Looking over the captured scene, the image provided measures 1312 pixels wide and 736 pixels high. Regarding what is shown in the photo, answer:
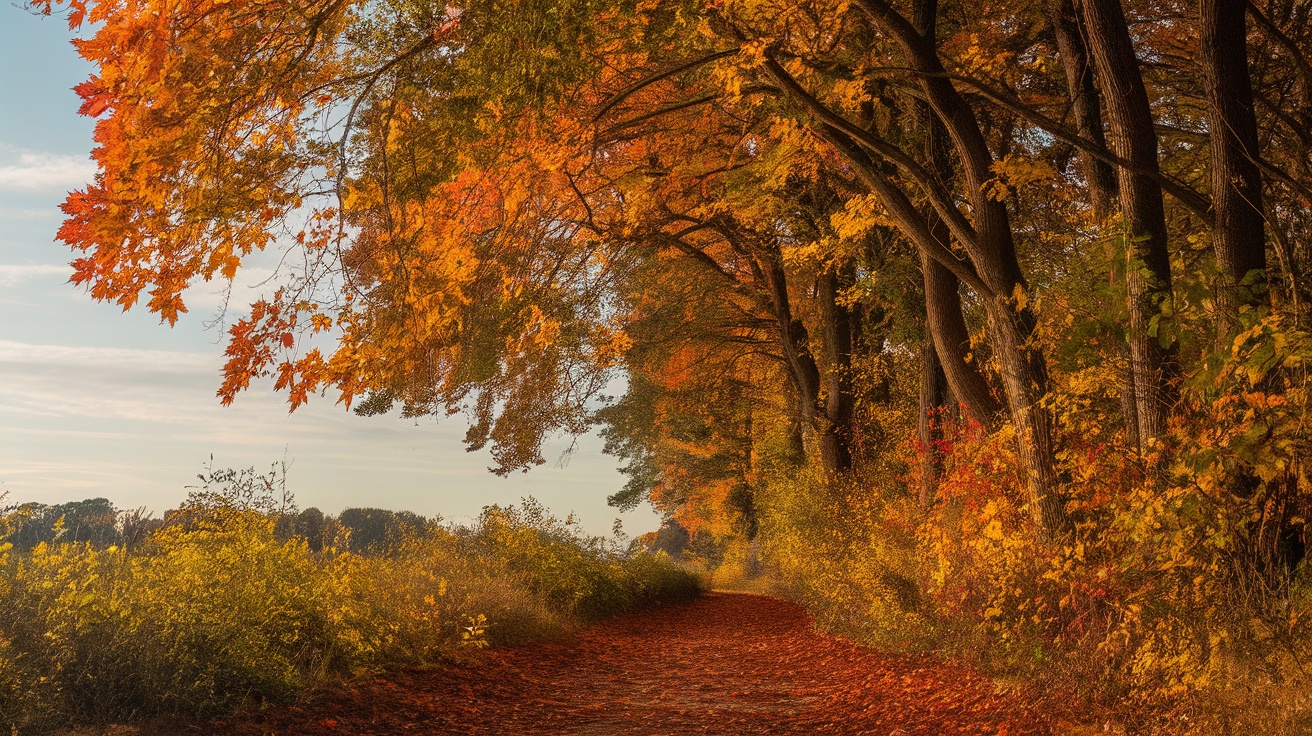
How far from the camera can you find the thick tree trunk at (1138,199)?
6.79 meters

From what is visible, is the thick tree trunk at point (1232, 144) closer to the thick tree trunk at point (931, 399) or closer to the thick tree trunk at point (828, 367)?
the thick tree trunk at point (931, 399)

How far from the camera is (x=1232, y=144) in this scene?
6.66 m

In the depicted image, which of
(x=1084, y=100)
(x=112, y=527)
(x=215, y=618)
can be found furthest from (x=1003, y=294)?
(x=112, y=527)

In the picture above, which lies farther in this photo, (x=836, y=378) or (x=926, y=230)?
(x=836, y=378)

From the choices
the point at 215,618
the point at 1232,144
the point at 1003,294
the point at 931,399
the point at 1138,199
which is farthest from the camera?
the point at 931,399

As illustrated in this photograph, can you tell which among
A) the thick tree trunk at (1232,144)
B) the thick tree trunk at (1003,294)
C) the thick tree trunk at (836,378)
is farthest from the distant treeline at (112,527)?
the thick tree trunk at (836,378)

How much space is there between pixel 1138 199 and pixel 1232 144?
2.58ft

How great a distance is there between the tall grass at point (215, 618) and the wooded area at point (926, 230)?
1.39m

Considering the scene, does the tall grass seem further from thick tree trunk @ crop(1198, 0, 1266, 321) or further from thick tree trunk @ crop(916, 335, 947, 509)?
thick tree trunk @ crop(1198, 0, 1266, 321)

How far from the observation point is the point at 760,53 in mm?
8188

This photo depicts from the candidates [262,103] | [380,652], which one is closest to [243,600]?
[380,652]

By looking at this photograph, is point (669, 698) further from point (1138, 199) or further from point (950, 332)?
point (1138, 199)

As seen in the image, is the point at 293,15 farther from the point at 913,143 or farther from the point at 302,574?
the point at 913,143

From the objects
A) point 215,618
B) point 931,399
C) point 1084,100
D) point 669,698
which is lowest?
point 669,698
